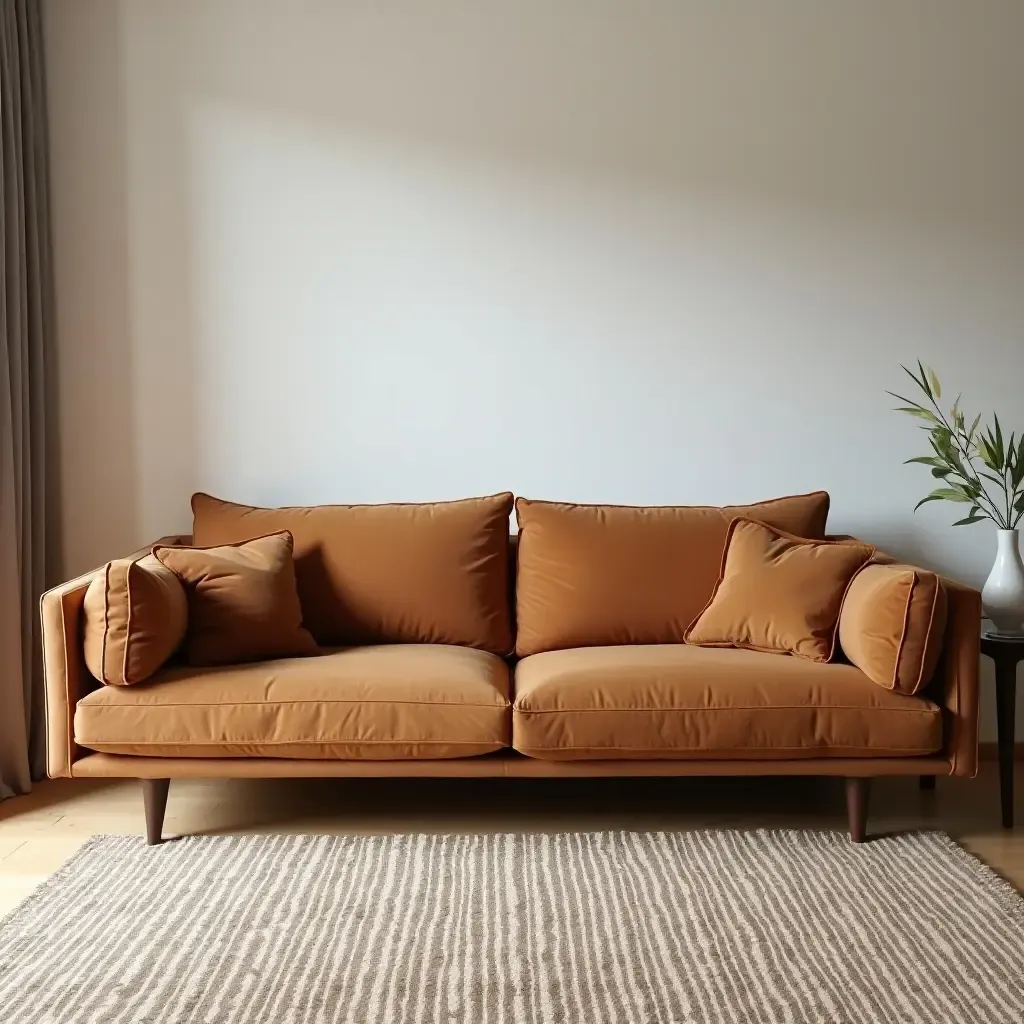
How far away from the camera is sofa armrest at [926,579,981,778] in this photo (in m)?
2.75

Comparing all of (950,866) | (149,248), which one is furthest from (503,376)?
(950,866)

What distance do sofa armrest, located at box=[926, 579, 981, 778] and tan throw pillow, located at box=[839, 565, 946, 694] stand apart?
4cm

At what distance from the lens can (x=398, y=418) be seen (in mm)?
3742

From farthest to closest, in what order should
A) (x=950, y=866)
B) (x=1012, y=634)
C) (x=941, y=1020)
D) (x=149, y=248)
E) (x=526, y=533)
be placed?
(x=149, y=248) → (x=526, y=533) → (x=1012, y=634) → (x=950, y=866) → (x=941, y=1020)

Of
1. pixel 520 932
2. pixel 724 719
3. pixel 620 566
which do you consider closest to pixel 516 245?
pixel 620 566

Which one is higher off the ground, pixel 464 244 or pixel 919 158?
pixel 919 158

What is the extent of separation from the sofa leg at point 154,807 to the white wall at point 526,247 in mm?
1134

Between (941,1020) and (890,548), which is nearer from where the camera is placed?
(941,1020)

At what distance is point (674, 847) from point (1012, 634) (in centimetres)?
121

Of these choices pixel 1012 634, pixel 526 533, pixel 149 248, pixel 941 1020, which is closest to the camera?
pixel 941 1020

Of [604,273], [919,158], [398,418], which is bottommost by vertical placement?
[398,418]

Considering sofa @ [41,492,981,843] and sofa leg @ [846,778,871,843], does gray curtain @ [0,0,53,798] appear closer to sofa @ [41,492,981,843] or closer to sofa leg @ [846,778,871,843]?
sofa @ [41,492,981,843]

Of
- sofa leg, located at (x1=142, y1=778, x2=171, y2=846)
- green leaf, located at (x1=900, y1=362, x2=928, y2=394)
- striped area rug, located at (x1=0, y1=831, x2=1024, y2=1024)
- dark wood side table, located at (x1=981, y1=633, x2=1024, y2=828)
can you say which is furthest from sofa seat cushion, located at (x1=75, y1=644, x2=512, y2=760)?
green leaf, located at (x1=900, y1=362, x2=928, y2=394)

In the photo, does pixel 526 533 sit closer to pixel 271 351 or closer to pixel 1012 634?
pixel 271 351
